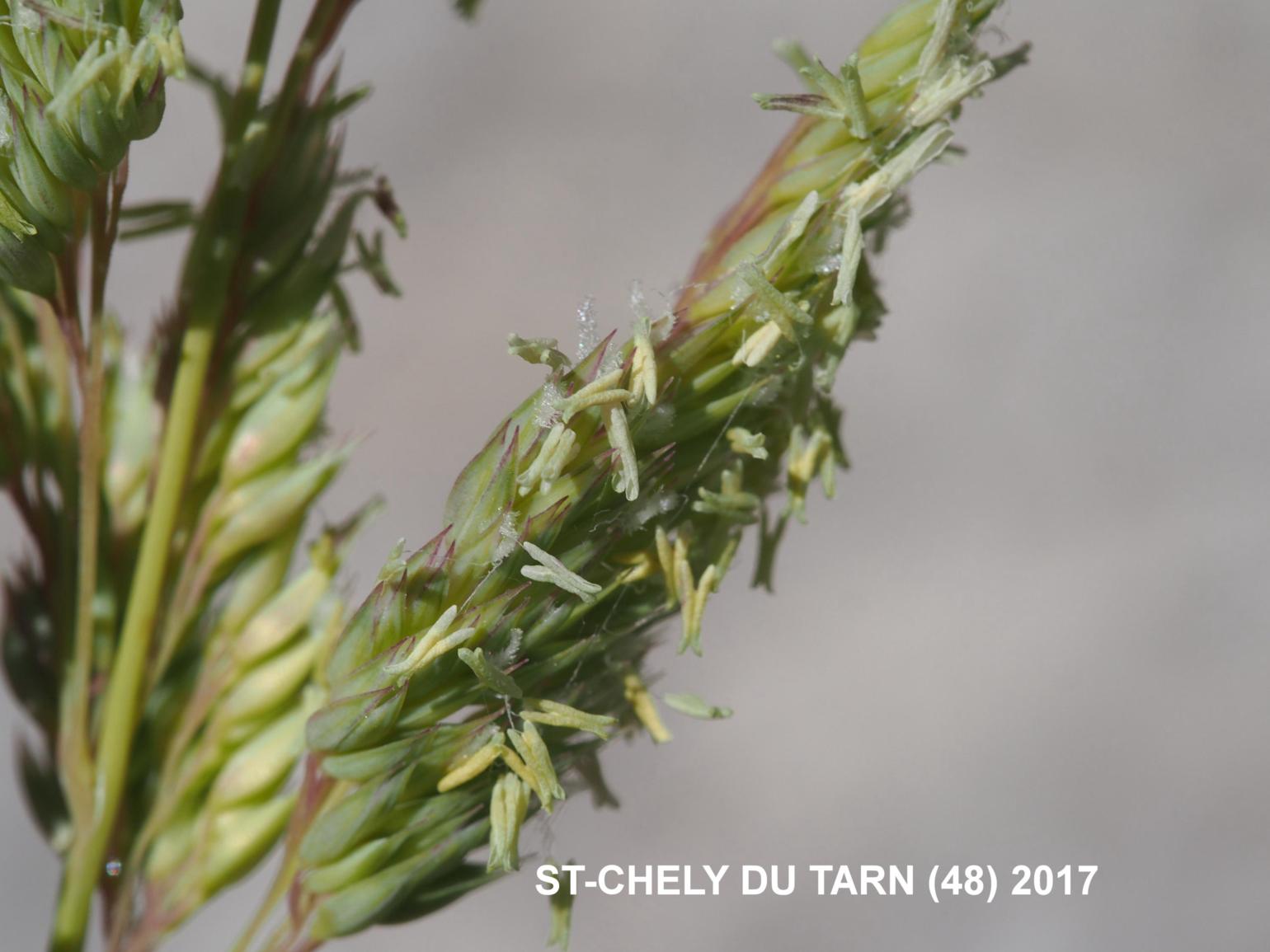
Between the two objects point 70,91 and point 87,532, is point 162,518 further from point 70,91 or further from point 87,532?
point 70,91

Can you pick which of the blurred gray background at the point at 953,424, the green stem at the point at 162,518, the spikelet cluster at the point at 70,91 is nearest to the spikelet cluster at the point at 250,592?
the green stem at the point at 162,518

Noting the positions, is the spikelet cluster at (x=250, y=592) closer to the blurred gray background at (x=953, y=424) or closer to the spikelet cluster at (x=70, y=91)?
the spikelet cluster at (x=70, y=91)

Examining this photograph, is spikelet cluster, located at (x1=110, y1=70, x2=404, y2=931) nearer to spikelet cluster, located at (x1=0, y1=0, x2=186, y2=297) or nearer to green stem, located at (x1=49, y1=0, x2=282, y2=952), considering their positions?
green stem, located at (x1=49, y1=0, x2=282, y2=952)

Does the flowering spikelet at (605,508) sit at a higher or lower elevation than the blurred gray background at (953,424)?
lower

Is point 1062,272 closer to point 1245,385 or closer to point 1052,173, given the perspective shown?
point 1052,173

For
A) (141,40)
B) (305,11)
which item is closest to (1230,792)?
(305,11)

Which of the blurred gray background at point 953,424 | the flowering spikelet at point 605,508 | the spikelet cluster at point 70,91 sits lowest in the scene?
the flowering spikelet at point 605,508

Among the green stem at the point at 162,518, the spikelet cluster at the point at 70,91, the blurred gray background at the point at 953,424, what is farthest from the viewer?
the blurred gray background at the point at 953,424
